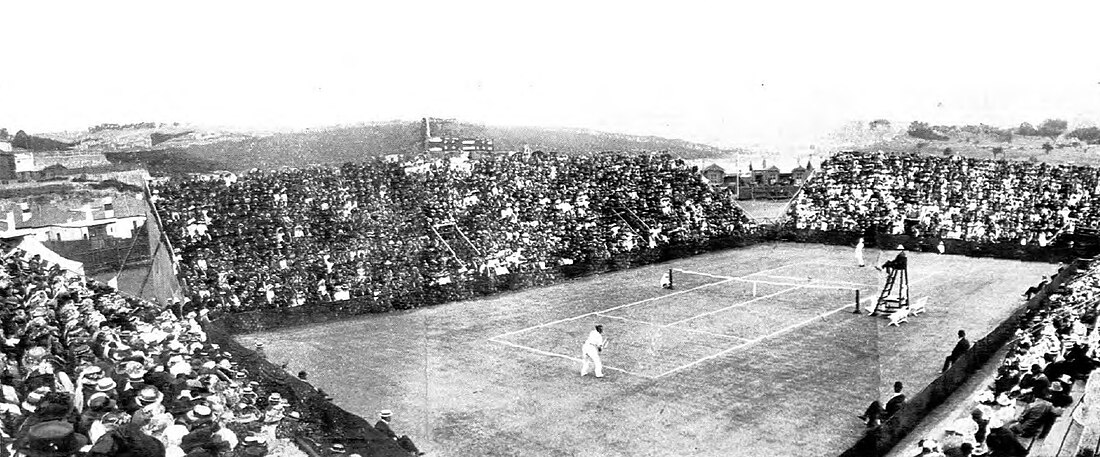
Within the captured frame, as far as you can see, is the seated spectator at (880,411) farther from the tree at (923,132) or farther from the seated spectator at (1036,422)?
the tree at (923,132)

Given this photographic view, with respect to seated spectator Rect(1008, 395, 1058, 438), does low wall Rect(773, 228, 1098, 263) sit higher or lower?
lower

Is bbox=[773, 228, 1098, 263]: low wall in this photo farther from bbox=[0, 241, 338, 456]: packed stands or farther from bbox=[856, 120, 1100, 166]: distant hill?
bbox=[0, 241, 338, 456]: packed stands

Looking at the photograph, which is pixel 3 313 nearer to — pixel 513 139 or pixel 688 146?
pixel 513 139

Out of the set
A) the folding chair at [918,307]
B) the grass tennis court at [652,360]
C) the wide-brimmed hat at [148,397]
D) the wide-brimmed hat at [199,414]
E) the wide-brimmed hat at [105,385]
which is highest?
the wide-brimmed hat at [105,385]

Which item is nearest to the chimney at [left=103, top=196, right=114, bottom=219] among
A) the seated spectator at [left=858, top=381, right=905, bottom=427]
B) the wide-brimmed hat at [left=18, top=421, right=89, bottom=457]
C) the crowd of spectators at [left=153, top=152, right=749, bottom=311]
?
the crowd of spectators at [left=153, top=152, right=749, bottom=311]

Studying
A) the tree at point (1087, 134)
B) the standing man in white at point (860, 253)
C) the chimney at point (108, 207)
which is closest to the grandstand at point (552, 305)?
the standing man in white at point (860, 253)

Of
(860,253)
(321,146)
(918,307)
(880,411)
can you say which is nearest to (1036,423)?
(880,411)

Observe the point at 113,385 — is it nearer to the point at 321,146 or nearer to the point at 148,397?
the point at 148,397
